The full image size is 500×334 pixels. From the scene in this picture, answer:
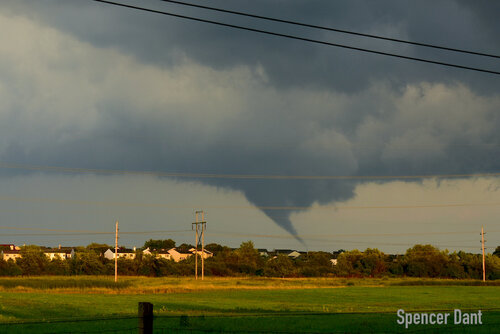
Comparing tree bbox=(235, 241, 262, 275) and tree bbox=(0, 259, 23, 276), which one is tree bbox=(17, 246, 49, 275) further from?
tree bbox=(235, 241, 262, 275)

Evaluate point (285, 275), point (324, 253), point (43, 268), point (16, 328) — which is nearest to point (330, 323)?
point (16, 328)

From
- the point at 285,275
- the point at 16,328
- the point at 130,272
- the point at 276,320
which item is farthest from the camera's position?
the point at 285,275

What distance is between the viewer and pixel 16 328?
35.0 meters

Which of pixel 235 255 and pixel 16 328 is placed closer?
pixel 16 328

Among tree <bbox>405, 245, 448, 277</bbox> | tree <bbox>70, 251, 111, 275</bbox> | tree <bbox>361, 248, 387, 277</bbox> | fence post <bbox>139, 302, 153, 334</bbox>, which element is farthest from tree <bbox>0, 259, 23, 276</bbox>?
fence post <bbox>139, 302, 153, 334</bbox>

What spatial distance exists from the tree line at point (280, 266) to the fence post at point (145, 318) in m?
132

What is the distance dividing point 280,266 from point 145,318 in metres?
155

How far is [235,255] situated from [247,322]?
142941mm

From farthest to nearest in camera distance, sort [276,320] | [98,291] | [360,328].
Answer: [98,291] < [276,320] < [360,328]

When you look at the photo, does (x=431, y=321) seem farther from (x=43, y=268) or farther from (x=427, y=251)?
(x=427, y=251)

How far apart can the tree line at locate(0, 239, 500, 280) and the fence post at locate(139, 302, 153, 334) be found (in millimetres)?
132067

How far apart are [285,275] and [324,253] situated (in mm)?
34075

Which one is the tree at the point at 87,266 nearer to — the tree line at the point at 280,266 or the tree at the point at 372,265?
the tree line at the point at 280,266

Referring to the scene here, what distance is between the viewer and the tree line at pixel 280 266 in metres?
139
